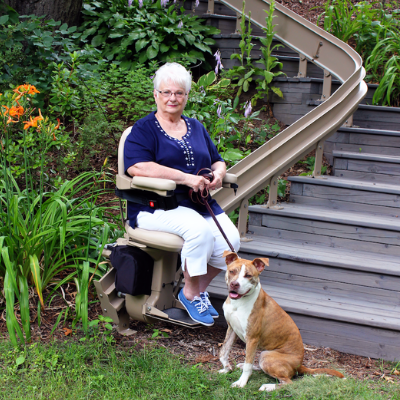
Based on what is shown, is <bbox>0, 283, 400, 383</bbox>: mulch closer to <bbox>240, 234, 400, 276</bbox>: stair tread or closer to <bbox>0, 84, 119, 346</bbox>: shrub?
<bbox>0, 84, 119, 346</bbox>: shrub

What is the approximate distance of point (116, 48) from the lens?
5.62 m

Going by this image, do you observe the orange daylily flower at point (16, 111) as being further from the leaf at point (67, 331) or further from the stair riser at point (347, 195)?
the stair riser at point (347, 195)

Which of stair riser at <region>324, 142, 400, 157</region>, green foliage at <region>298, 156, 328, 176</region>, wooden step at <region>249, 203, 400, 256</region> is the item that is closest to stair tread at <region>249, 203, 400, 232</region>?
wooden step at <region>249, 203, 400, 256</region>

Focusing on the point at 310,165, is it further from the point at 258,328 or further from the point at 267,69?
the point at 258,328

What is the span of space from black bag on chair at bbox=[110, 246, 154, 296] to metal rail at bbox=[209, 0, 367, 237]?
97 centimetres

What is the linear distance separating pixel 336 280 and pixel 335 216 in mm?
666

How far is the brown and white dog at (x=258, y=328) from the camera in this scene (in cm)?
239

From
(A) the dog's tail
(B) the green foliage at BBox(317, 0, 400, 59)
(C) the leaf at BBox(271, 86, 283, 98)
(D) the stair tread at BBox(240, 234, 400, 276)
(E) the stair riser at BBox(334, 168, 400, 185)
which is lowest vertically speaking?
(A) the dog's tail

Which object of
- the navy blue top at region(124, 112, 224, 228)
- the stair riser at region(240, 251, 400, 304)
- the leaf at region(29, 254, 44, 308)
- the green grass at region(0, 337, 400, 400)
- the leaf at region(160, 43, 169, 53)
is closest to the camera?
the green grass at region(0, 337, 400, 400)

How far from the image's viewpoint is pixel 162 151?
2701 mm

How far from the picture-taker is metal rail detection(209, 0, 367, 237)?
3707 mm

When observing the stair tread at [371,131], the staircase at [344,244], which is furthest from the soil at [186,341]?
the stair tread at [371,131]

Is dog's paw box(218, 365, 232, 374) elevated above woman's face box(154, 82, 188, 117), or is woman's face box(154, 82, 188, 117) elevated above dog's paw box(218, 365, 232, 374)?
woman's face box(154, 82, 188, 117)

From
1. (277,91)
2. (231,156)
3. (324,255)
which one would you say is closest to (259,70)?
(277,91)
